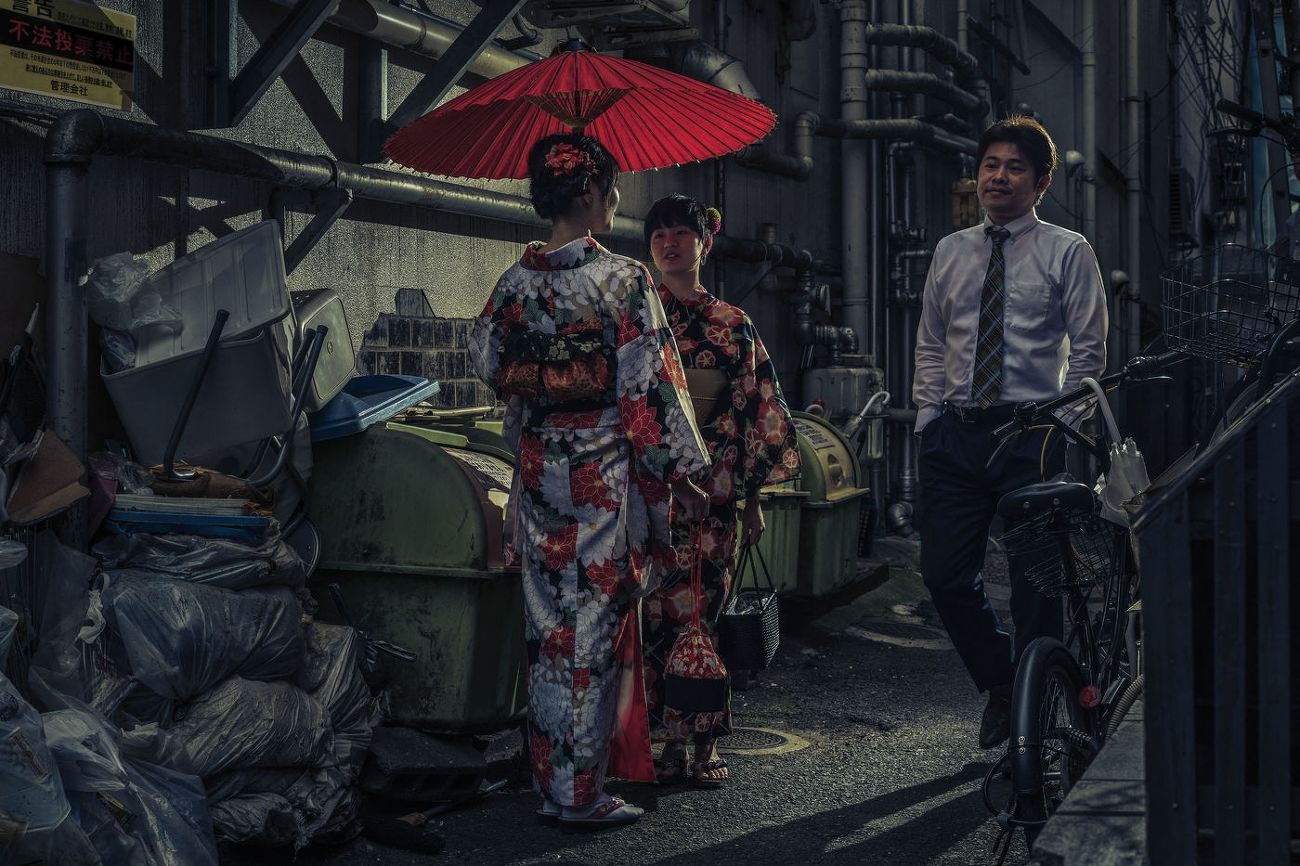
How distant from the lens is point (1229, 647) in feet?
8.00

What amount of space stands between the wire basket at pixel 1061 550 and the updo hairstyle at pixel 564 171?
1.78m

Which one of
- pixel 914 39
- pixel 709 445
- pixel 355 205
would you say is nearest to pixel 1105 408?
pixel 709 445

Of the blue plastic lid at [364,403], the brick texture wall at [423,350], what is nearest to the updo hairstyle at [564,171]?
the blue plastic lid at [364,403]

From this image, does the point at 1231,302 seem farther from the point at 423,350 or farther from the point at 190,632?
the point at 423,350

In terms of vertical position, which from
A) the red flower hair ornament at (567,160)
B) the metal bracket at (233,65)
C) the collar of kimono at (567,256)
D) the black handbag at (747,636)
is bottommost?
the black handbag at (747,636)

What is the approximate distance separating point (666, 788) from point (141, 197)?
9.70 ft

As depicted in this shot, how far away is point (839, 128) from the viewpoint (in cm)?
1239

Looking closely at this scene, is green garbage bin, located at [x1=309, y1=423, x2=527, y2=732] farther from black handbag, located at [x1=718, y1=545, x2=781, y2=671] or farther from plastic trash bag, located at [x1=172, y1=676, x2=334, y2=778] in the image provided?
black handbag, located at [x1=718, y1=545, x2=781, y2=671]

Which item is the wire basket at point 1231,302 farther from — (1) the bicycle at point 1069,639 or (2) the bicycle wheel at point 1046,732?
(2) the bicycle wheel at point 1046,732

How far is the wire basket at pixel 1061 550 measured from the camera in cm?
434

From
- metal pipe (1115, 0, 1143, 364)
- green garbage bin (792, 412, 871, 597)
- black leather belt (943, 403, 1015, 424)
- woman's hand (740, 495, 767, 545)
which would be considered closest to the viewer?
black leather belt (943, 403, 1015, 424)

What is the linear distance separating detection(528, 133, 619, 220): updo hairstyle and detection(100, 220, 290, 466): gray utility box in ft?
3.10

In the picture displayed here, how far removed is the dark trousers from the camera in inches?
212

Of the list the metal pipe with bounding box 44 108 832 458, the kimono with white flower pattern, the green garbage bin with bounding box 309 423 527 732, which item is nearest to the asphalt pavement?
the kimono with white flower pattern
